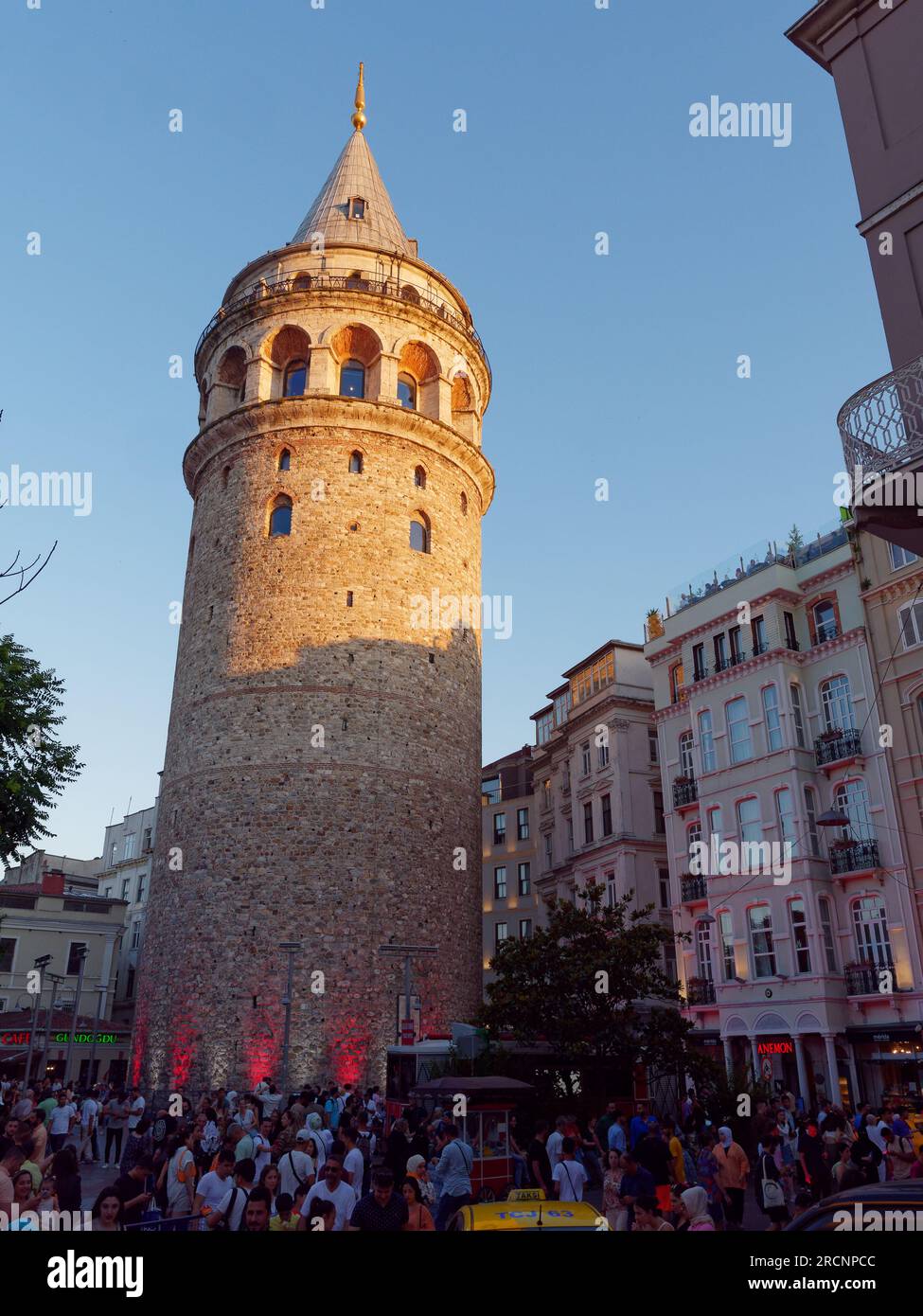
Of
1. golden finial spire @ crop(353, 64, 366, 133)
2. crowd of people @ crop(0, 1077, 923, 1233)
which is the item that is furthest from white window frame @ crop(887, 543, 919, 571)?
golden finial spire @ crop(353, 64, 366, 133)

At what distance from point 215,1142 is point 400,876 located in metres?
15.4

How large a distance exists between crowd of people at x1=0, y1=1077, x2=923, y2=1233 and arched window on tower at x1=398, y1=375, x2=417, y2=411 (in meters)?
26.1

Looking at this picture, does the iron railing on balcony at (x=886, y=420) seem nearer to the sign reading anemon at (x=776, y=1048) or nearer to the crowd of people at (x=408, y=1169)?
the crowd of people at (x=408, y=1169)

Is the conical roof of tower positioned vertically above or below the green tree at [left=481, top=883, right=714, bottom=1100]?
above

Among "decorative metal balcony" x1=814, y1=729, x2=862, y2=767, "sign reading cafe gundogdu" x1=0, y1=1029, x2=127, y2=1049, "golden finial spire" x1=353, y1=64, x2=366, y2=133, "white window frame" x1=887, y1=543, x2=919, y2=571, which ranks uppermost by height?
"golden finial spire" x1=353, y1=64, x2=366, y2=133

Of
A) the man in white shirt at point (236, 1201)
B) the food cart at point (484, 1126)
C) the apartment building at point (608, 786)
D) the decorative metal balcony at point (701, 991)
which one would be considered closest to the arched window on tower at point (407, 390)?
the apartment building at point (608, 786)

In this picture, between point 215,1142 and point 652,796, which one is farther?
point 652,796

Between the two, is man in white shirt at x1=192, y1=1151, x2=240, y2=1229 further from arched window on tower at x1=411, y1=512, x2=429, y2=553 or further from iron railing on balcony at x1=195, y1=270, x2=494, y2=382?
iron railing on balcony at x1=195, y1=270, x2=494, y2=382

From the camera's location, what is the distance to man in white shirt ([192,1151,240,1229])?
9.92 meters

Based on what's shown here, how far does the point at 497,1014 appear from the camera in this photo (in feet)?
77.2

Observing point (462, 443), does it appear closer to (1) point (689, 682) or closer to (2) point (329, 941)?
(1) point (689, 682)
